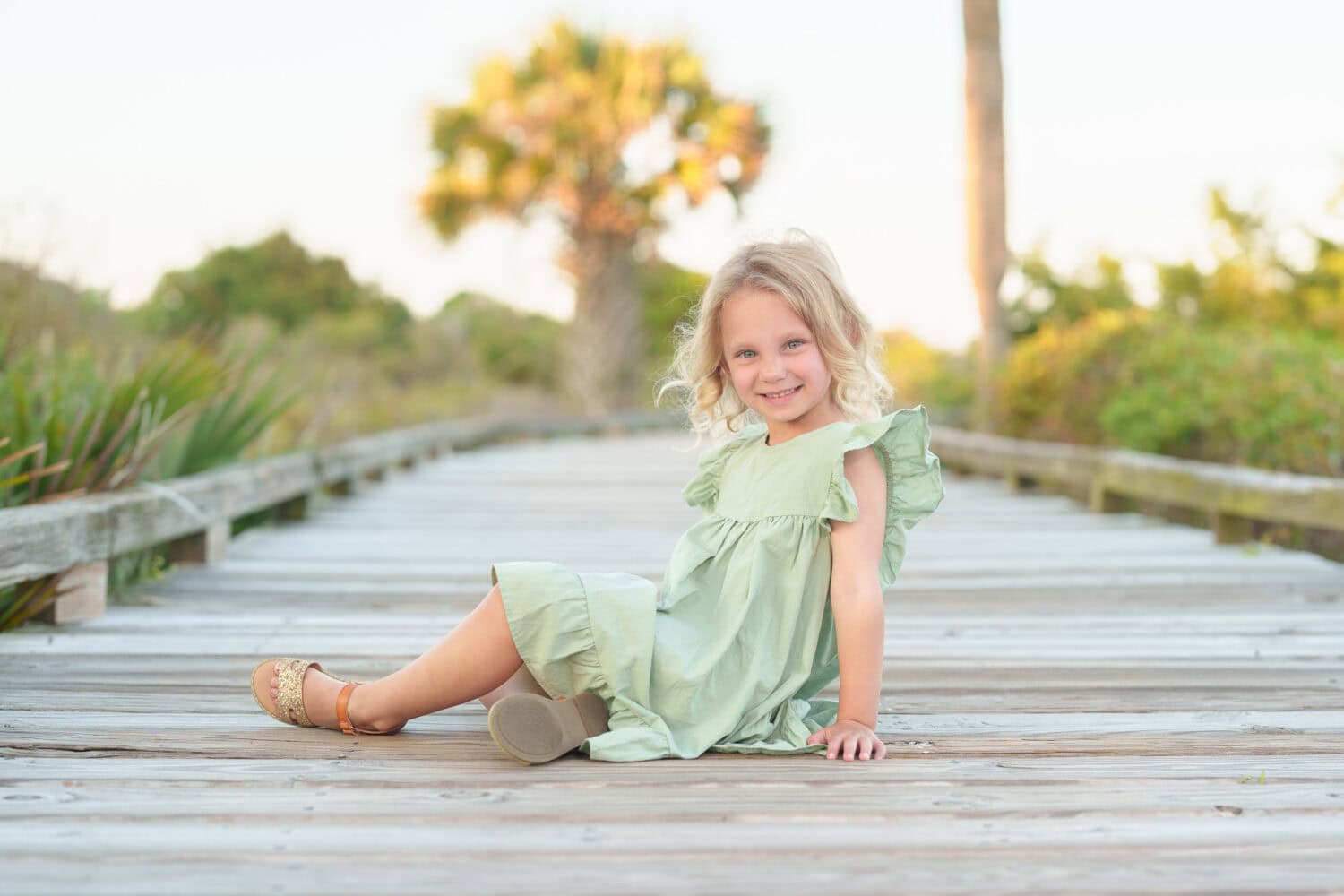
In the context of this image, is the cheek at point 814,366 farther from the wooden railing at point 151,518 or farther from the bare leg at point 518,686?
the wooden railing at point 151,518

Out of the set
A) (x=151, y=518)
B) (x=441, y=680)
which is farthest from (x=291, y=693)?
(x=151, y=518)

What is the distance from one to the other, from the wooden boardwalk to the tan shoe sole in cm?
4

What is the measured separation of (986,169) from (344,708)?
11.7m

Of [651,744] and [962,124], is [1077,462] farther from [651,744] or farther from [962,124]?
[962,124]

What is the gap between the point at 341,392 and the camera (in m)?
9.90

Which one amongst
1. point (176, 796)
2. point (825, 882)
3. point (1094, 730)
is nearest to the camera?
point (825, 882)

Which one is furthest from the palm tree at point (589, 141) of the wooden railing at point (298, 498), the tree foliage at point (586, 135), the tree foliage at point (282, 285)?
the tree foliage at point (282, 285)

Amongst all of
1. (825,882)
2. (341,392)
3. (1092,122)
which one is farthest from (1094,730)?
(1092,122)

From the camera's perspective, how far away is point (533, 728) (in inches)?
89.8

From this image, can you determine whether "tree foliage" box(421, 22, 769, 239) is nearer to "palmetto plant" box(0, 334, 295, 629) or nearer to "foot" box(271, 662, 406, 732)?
"palmetto plant" box(0, 334, 295, 629)

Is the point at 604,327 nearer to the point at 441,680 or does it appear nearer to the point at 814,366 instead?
the point at 814,366

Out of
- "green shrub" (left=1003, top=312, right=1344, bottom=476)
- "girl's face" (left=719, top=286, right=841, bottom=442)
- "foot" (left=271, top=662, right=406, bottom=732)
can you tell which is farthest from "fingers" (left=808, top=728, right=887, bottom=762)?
"green shrub" (left=1003, top=312, right=1344, bottom=476)

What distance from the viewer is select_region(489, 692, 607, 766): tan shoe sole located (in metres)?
2.26

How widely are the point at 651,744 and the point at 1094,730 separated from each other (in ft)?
2.96
